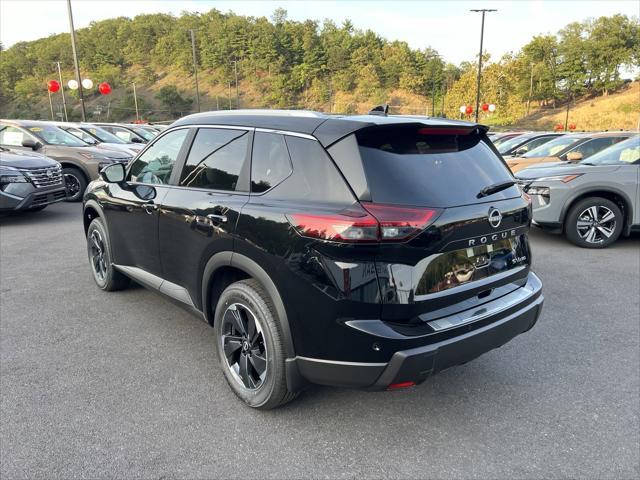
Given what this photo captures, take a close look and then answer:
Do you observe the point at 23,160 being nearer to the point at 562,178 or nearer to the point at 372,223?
the point at 372,223

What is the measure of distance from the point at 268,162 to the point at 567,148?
864cm

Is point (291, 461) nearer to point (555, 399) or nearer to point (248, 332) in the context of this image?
point (248, 332)

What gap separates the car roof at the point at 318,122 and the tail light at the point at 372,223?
419 millimetres

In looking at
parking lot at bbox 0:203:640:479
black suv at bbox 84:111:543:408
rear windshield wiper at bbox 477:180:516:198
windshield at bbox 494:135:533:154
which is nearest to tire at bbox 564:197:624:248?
parking lot at bbox 0:203:640:479

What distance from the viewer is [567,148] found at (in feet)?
30.8

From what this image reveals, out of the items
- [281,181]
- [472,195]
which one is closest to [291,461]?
[281,181]

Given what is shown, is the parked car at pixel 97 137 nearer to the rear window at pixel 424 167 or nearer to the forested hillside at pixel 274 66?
the rear window at pixel 424 167

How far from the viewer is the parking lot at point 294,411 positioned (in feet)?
7.66

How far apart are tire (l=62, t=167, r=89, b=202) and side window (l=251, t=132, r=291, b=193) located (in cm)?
891

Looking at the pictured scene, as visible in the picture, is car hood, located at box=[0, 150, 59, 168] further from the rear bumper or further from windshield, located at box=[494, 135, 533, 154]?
windshield, located at box=[494, 135, 533, 154]

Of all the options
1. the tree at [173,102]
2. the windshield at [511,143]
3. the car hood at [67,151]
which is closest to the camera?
the car hood at [67,151]

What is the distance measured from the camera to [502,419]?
2.71 meters

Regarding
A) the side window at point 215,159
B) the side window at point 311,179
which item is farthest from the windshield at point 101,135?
the side window at point 311,179

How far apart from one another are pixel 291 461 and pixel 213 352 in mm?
1358
